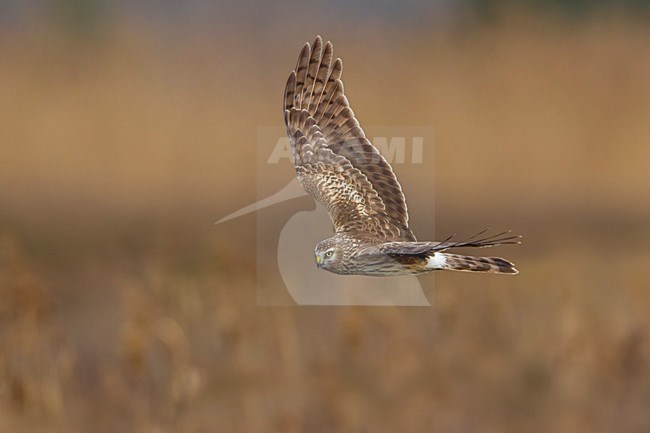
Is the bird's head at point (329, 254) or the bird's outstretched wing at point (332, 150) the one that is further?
the bird's outstretched wing at point (332, 150)

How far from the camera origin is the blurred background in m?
7.25

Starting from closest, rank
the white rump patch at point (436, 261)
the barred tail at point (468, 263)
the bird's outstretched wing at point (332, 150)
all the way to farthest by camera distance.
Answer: the barred tail at point (468, 263)
the white rump patch at point (436, 261)
the bird's outstretched wing at point (332, 150)

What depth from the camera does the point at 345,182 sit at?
19.0 feet

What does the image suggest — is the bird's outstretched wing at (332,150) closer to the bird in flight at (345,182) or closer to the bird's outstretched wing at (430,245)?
the bird in flight at (345,182)

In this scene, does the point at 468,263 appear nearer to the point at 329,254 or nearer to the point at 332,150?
the point at 329,254

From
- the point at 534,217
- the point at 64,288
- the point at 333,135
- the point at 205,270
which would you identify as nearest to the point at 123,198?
the point at 64,288

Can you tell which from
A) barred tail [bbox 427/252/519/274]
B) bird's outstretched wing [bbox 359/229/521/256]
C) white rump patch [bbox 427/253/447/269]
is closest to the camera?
bird's outstretched wing [bbox 359/229/521/256]

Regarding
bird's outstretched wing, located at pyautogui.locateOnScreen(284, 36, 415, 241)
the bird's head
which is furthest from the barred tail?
bird's outstretched wing, located at pyautogui.locateOnScreen(284, 36, 415, 241)

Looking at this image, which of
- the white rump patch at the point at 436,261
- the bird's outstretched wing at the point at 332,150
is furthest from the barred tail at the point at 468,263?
the bird's outstretched wing at the point at 332,150

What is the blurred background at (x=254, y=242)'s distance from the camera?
23.8 feet

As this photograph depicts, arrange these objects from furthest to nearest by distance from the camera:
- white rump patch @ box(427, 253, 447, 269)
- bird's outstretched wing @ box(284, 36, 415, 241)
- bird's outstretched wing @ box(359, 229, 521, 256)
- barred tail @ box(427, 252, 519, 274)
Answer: bird's outstretched wing @ box(284, 36, 415, 241) → white rump patch @ box(427, 253, 447, 269) → barred tail @ box(427, 252, 519, 274) → bird's outstretched wing @ box(359, 229, 521, 256)

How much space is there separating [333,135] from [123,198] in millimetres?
5208

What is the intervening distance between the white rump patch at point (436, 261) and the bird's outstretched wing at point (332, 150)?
23.1 inches

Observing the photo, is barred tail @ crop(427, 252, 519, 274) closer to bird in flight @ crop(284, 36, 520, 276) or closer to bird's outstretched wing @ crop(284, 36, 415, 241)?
bird in flight @ crop(284, 36, 520, 276)
